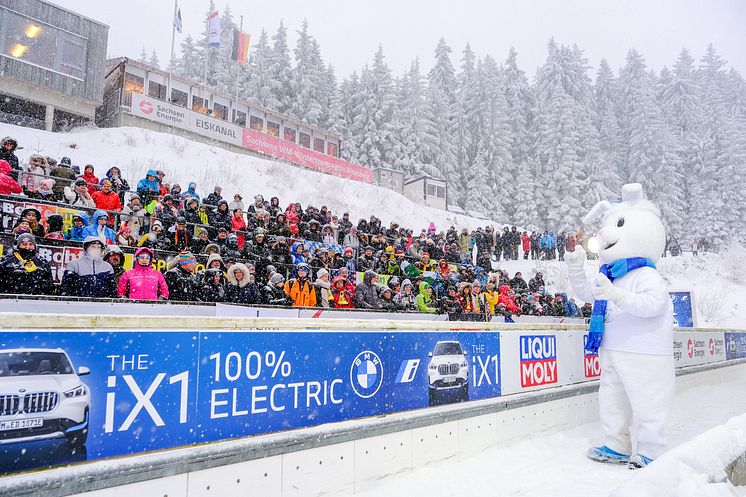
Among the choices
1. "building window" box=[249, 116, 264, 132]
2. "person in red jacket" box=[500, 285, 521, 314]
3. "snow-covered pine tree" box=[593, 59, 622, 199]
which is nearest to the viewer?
"person in red jacket" box=[500, 285, 521, 314]

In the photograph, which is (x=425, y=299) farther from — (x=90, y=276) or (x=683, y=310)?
(x=90, y=276)

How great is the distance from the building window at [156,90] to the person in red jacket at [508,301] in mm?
27039

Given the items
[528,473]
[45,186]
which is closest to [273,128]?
[45,186]

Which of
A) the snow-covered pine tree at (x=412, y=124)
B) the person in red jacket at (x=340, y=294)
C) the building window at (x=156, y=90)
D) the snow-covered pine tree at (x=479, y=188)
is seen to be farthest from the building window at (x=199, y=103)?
the person in red jacket at (x=340, y=294)

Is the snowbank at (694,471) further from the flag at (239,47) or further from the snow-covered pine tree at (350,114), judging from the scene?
the snow-covered pine tree at (350,114)

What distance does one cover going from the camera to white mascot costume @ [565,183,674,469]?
4.89 m

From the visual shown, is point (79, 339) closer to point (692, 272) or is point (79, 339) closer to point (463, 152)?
point (692, 272)

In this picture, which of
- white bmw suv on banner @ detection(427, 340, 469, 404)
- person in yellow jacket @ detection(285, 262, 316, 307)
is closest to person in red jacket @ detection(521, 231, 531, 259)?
person in yellow jacket @ detection(285, 262, 316, 307)

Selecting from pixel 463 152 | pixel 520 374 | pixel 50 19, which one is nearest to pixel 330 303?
pixel 520 374

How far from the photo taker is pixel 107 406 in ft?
9.25

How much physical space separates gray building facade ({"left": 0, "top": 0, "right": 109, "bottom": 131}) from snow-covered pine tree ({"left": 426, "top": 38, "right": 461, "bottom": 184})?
32295 millimetres

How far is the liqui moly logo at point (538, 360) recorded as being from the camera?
5.96 metres

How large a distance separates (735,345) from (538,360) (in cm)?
1023

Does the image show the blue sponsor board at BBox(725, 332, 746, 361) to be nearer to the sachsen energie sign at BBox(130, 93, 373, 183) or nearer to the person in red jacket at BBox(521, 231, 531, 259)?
the person in red jacket at BBox(521, 231, 531, 259)
